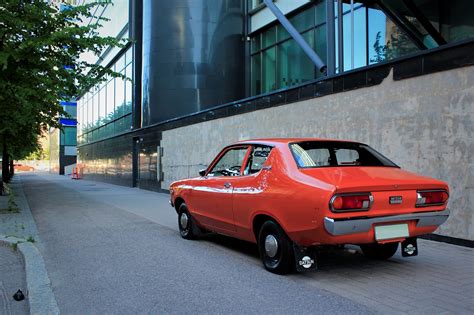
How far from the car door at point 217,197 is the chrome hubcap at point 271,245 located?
89 cm

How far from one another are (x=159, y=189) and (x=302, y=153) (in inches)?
620

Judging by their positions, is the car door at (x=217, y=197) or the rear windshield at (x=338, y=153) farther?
the car door at (x=217, y=197)

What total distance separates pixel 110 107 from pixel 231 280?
30610 millimetres

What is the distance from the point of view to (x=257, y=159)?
616 centimetres

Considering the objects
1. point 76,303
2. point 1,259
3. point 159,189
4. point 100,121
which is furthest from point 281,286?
point 100,121

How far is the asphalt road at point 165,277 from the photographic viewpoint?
439cm

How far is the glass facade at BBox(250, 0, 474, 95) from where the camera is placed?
1129cm

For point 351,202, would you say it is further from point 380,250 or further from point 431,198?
point 380,250

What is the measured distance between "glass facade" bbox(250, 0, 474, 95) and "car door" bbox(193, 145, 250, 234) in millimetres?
5490

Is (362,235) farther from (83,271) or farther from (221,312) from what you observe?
(83,271)

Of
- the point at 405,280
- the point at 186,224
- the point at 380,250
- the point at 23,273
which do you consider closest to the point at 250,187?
the point at 380,250

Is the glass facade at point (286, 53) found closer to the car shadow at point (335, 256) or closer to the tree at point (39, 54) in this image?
the tree at point (39, 54)

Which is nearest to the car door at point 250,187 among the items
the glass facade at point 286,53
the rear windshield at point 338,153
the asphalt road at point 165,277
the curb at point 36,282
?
the rear windshield at point 338,153

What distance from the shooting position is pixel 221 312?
419 centimetres
